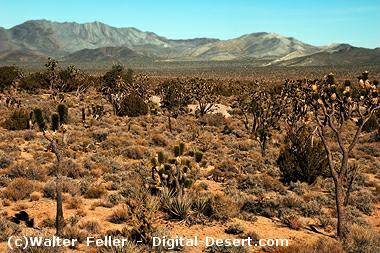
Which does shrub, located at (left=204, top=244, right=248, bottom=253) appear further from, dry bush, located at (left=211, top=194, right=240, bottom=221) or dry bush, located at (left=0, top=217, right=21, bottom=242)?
dry bush, located at (left=0, top=217, right=21, bottom=242)

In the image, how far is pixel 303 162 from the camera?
16594 mm

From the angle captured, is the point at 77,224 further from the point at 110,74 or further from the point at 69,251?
the point at 110,74

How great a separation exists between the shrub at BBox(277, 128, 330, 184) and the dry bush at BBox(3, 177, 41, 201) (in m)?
10.0

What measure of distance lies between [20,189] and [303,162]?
11098 millimetres

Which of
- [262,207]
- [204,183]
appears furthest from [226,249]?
[204,183]

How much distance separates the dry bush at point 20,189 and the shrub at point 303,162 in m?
10.0

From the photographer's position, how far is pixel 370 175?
19.3 m

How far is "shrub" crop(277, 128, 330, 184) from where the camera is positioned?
16.5 metres

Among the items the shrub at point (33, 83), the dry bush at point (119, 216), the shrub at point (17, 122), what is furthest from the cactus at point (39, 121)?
the shrub at point (33, 83)

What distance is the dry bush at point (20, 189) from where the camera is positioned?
12945mm

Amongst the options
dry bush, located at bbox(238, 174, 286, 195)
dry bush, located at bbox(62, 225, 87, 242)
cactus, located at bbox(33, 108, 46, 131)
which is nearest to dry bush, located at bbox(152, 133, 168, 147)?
dry bush, located at bbox(238, 174, 286, 195)

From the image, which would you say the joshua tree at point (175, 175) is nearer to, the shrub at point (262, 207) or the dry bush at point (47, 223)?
the shrub at point (262, 207)

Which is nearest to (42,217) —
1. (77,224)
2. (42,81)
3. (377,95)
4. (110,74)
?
(77,224)

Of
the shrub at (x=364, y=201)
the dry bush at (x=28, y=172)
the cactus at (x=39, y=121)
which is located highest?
the cactus at (x=39, y=121)
